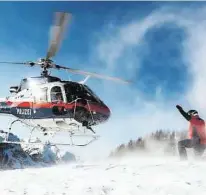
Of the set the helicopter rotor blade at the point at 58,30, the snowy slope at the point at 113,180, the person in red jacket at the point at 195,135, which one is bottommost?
the snowy slope at the point at 113,180

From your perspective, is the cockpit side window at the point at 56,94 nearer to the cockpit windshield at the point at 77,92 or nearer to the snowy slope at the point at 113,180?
the cockpit windshield at the point at 77,92

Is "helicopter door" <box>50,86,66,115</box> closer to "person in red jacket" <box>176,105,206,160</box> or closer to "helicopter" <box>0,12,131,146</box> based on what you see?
"helicopter" <box>0,12,131,146</box>

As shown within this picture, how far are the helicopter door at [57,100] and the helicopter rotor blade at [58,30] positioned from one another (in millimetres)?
1817

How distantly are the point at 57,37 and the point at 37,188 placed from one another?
7.41 metres

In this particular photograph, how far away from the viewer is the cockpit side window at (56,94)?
1844cm

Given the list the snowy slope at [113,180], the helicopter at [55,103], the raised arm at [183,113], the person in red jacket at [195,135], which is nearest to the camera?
the snowy slope at [113,180]

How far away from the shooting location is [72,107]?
58.9ft

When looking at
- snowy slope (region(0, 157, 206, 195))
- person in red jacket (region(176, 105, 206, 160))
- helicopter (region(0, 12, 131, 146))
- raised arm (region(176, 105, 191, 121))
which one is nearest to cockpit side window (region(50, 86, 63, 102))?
helicopter (region(0, 12, 131, 146))

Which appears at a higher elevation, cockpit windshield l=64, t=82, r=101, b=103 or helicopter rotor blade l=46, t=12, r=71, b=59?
helicopter rotor blade l=46, t=12, r=71, b=59

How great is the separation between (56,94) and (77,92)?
1.10m

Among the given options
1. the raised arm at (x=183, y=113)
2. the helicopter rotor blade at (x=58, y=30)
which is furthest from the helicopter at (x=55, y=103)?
the raised arm at (x=183, y=113)

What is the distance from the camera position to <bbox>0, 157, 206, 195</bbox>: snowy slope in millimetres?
11062

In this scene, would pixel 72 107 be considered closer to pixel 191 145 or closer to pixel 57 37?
pixel 57 37

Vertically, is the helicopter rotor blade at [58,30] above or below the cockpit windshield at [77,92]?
above
